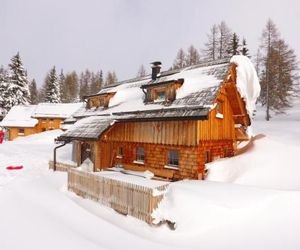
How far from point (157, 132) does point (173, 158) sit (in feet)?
6.26

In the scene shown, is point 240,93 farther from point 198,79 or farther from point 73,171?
point 73,171

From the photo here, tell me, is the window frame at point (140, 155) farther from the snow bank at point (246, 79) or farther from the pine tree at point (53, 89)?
the pine tree at point (53, 89)

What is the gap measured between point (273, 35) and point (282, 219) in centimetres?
3512

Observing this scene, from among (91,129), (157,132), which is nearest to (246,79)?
(157,132)

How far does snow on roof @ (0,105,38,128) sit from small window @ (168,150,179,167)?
4067 centimetres

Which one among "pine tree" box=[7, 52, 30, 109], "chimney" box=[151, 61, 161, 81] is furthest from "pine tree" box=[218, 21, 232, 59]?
"pine tree" box=[7, 52, 30, 109]

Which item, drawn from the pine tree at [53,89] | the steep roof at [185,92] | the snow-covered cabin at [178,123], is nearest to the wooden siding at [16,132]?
the pine tree at [53,89]

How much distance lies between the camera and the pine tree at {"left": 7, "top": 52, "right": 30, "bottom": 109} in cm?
5431

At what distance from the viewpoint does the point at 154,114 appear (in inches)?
578

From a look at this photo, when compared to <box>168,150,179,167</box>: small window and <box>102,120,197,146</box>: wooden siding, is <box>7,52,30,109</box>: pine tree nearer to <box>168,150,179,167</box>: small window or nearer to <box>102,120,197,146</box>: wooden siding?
<box>102,120,197,146</box>: wooden siding

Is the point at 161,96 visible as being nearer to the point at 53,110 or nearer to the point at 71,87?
the point at 53,110

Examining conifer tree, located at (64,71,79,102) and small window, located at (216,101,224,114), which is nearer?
small window, located at (216,101,224,114)

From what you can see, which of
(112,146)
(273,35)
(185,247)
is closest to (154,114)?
(112,146)

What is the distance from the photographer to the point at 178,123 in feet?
45.1
